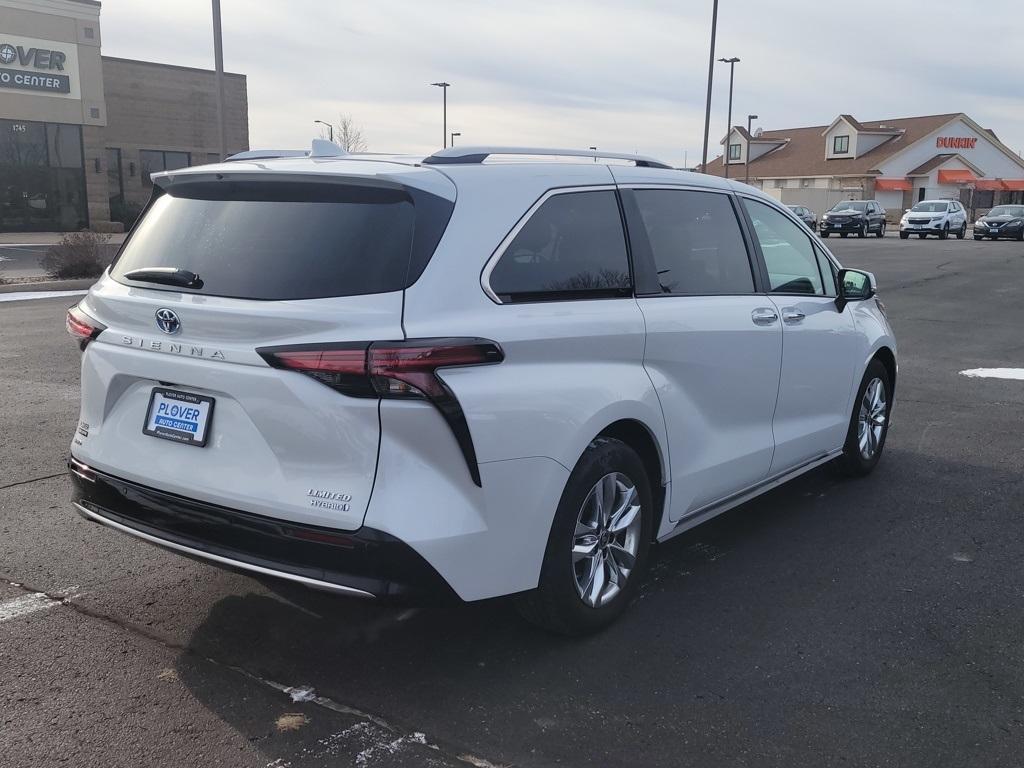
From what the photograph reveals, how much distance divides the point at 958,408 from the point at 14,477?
23.8 feet

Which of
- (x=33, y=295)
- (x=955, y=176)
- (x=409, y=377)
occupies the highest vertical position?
(x=955, y=176)

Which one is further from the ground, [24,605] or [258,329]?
[258,329]

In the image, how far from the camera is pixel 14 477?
6.01m

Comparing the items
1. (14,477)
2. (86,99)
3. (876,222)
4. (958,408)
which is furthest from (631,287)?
(876,222)

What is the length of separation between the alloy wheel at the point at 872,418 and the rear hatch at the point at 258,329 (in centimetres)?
368

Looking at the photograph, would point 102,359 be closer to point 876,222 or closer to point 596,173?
point 596,173

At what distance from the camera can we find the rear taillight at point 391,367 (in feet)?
10.3

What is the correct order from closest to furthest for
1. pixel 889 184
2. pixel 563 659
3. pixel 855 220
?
pixel 563 659
pixel 855 220
pixel 889 184

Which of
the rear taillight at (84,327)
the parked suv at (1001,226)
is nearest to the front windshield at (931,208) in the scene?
the parked suv at (1001,226)

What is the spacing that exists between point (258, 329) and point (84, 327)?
102cm

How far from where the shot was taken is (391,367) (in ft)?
10.2

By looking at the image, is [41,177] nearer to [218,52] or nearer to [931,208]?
[218,52]

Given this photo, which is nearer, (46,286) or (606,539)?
(606,539)

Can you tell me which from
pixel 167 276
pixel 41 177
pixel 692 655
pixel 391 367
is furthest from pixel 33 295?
pixel 41 177
